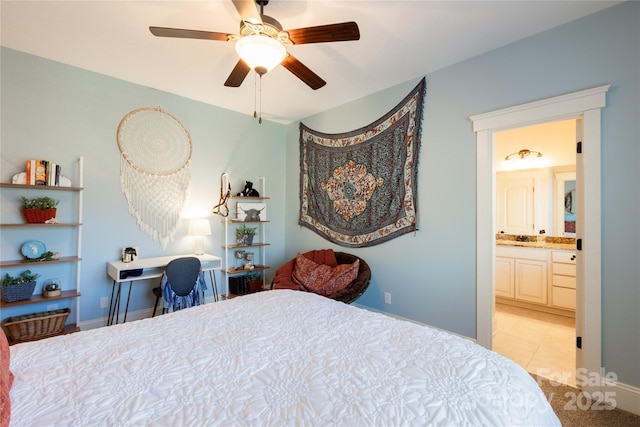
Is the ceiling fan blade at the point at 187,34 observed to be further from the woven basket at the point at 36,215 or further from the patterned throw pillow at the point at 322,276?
the patterned throw pillow at the point at 322,276

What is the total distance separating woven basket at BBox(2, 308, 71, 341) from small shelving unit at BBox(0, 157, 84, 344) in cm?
10

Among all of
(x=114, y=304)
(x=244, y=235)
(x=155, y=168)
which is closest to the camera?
(x=114, y=304)

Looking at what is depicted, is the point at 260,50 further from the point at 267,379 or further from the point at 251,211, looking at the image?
the point at 251,211

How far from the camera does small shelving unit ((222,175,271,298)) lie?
3.69 metres

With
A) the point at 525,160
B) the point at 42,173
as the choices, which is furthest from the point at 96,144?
the point at 525,160

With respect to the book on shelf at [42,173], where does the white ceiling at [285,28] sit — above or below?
above

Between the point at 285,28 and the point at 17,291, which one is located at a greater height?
the point at 285,28

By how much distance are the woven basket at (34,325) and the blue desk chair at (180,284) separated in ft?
2.49

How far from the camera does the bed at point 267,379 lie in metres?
0.84

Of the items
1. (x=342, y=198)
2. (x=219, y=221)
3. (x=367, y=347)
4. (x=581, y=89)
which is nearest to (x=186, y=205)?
(x=219, y=221)

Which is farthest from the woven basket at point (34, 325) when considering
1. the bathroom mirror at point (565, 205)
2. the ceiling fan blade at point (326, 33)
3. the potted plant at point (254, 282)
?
the bathroom mirror at point (565, 205)

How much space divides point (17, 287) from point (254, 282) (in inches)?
85.4

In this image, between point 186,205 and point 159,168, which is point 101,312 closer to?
point 186,205

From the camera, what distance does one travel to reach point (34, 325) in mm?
2367
